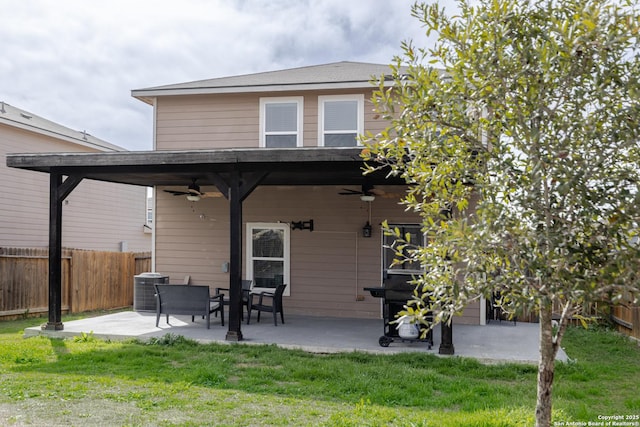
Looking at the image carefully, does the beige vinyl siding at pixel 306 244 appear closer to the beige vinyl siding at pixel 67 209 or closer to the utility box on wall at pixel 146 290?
the utility box on wall at pixel 146 290

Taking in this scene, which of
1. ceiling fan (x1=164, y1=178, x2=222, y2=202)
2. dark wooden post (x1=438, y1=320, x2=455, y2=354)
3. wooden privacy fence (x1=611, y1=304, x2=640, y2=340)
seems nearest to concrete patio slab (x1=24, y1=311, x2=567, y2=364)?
dark wooden post (x1=438, y1=320, x2=455, y2=354)

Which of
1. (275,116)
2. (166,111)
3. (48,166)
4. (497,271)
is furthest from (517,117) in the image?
(166,111)

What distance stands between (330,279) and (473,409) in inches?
234

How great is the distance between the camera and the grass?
4.34m

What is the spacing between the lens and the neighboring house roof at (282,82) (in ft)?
32.5

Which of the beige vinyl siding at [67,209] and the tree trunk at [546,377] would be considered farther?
the beige vinyl siding at [67,209]

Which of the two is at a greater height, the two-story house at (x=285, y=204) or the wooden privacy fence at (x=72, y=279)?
the two-story house at (x=285, y=204)

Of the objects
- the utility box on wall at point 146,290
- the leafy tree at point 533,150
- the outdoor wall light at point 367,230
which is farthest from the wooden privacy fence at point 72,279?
the leafy tree at point 533,150

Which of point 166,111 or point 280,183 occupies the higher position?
point 166,111

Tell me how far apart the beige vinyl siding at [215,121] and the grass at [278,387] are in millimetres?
4539

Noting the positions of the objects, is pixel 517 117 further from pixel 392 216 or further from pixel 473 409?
pixel 392 216

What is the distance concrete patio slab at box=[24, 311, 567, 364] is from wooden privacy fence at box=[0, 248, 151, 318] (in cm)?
232

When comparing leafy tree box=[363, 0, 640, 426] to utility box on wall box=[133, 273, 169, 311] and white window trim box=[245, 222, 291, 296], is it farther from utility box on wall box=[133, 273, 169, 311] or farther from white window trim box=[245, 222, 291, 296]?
utility box on wall box=[133, 273, 169, 311]

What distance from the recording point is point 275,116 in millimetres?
10406
